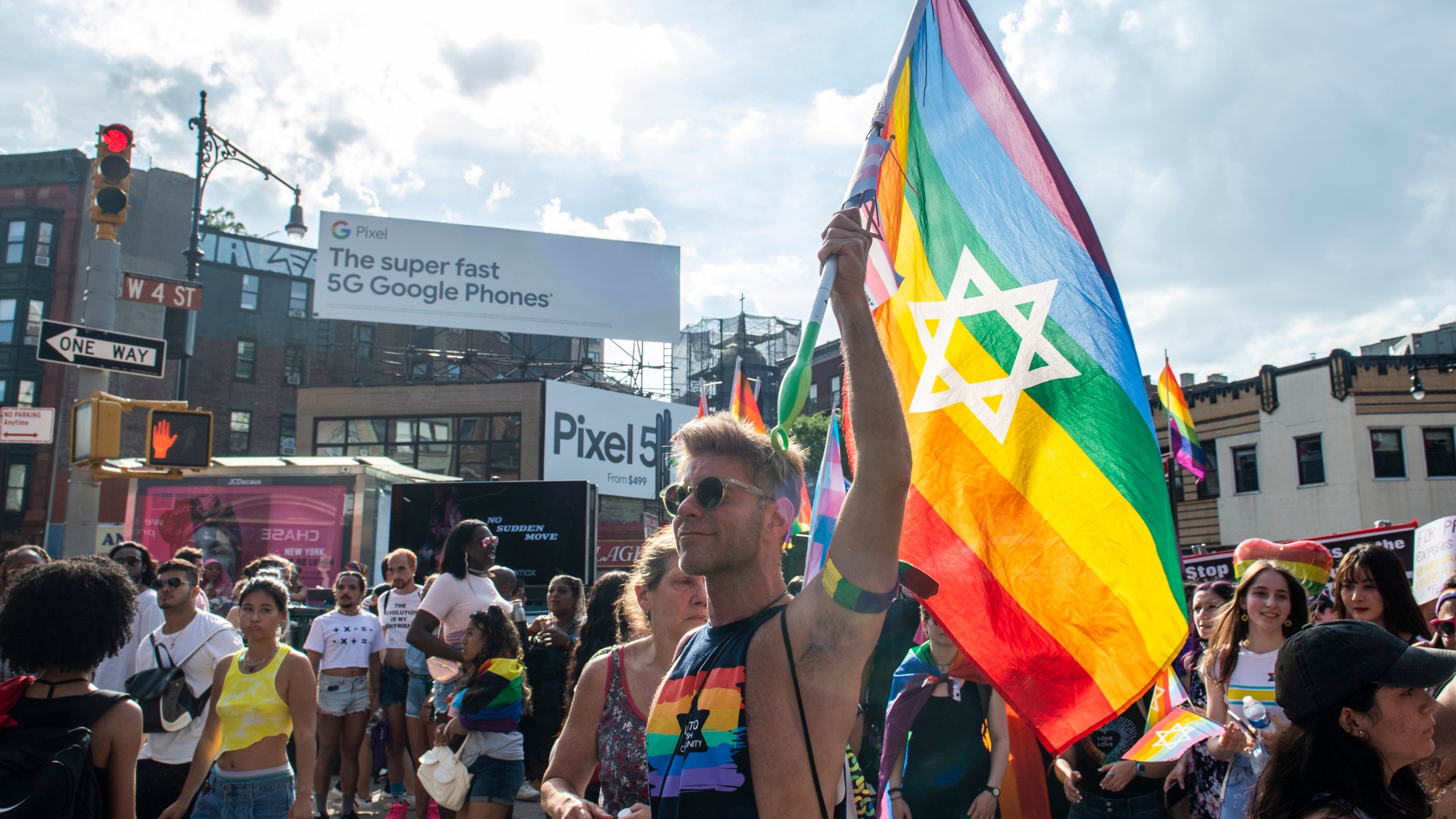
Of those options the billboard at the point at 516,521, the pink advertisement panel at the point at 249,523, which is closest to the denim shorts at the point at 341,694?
the billboard at the point at 516,521

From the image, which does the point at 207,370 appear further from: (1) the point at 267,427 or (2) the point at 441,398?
(2) the point at 441,398

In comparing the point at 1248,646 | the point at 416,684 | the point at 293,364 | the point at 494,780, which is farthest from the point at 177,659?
the point at 293,364

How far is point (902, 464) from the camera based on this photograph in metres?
1.94

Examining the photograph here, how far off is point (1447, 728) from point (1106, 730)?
1867mm

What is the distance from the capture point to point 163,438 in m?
9.84

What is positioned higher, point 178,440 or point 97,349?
point 97,349

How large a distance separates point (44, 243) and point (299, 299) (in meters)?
9.44

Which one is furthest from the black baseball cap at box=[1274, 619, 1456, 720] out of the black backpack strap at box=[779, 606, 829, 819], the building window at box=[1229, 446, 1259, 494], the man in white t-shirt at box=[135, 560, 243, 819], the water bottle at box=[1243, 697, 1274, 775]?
the building window at box=[1229, 446, 1259, 494]

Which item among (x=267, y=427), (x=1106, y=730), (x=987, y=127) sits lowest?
(x=1106, y=730)

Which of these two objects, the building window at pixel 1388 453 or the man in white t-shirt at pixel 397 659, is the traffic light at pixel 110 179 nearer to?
the man in white t-shirt at pixel 397 659

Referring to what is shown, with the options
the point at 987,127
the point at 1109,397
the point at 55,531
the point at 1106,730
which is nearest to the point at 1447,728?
the point at 1109,397

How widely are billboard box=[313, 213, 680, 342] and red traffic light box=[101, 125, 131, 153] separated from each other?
2278 cm

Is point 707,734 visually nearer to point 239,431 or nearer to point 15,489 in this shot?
point 15,489

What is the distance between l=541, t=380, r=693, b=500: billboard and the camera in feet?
105
